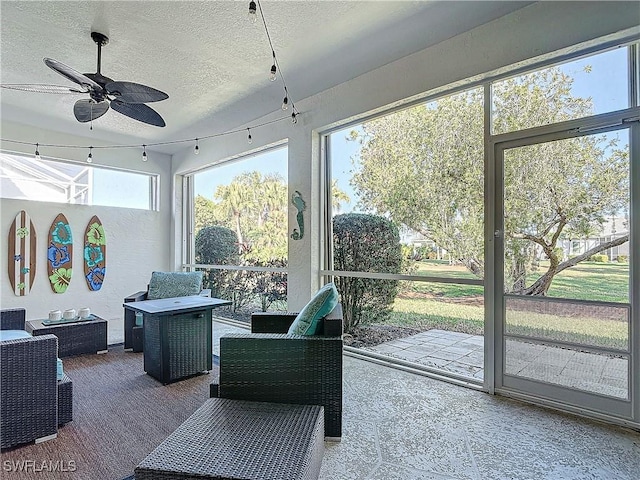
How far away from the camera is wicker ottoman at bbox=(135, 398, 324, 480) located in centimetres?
138

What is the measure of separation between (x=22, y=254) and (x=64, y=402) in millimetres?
3843

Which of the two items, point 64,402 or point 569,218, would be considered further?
point 569,218

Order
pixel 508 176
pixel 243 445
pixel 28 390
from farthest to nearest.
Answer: pixel 508 176 < pixel 28 390 < pixel 243 445

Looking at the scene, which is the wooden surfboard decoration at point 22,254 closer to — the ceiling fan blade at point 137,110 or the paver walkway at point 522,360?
the ceiling fan blade at point 137,110

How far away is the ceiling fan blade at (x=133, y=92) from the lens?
264 cm

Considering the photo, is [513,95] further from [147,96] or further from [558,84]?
[147,96]

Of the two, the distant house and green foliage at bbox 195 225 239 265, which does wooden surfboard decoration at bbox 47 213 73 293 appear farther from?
the distant house

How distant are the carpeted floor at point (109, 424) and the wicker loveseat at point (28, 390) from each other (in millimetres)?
87

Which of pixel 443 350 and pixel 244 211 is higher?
pixel 244 211

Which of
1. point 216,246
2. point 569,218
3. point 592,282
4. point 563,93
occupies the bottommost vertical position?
point 592,282

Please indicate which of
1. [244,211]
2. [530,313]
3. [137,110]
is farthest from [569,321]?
[244,211]

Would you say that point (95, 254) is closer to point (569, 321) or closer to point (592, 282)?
point (569, 321)

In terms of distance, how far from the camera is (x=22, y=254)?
509 cm

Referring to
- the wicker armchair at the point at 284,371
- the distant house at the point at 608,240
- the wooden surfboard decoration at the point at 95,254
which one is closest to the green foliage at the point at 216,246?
the wooden surfboard decoration at the point at 95,254
